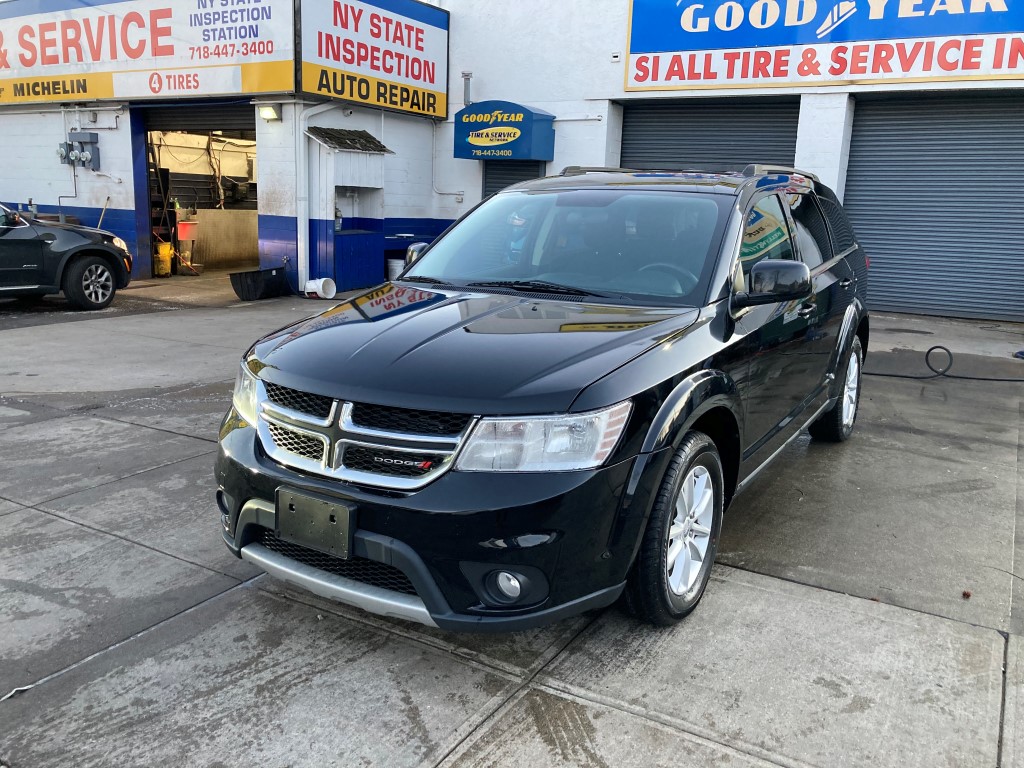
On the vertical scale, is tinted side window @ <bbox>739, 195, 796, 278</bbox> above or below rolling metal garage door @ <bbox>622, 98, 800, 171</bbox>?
below

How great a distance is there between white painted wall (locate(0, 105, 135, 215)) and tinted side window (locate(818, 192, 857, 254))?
44.6ft

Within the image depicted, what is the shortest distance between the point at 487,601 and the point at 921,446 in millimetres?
4305

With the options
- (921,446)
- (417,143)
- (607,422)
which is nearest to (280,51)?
(417,143)

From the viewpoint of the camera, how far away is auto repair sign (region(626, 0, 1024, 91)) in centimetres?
1139

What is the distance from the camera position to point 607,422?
269 centimetres

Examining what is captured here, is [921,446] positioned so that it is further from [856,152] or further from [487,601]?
[856,152]

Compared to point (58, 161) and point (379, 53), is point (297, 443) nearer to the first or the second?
point (379, 53)

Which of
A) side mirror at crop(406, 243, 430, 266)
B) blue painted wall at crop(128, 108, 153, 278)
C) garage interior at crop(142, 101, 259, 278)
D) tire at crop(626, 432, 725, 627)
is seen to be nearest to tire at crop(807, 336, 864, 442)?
tire at crop(626, 432, 725, 627)

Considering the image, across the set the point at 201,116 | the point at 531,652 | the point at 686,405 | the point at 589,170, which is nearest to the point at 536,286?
the point at 686,405

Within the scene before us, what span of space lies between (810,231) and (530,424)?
122 inches

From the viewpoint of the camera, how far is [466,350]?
9.59 ft

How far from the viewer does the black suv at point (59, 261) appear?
34.7ft

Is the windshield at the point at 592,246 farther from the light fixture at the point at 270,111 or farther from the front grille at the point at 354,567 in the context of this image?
the light fixture at the point at 270,111

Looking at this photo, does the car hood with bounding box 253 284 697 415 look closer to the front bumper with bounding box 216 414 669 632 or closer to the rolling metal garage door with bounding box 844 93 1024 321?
the front bumper with bounding box 216 414 669 632
